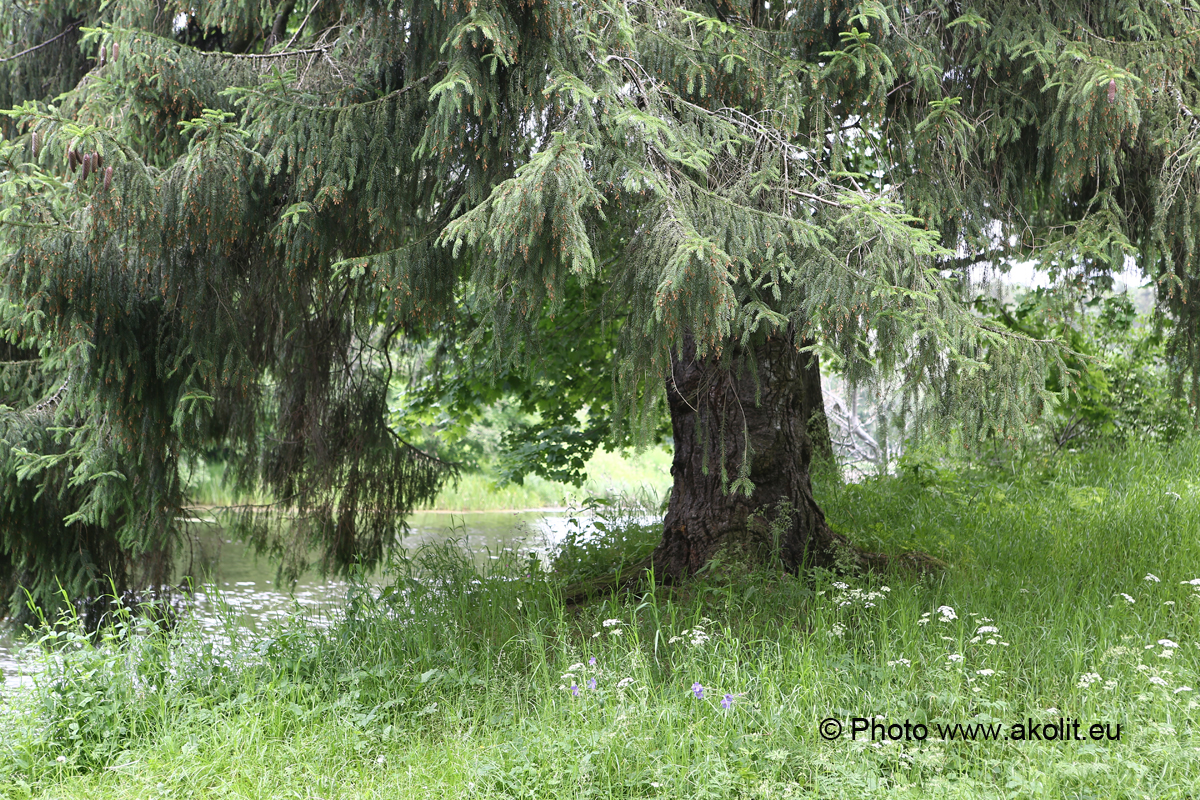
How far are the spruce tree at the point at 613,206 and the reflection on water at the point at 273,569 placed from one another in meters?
1.28

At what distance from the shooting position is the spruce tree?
3166 mm

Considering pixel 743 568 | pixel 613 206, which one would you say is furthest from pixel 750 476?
pixel 613 206

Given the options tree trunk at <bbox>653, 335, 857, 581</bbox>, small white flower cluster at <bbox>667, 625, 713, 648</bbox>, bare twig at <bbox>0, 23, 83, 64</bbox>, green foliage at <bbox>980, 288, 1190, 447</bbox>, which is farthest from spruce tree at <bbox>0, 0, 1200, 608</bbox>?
green foliage at <bbox>980, 288, 1190, 447</bbox>

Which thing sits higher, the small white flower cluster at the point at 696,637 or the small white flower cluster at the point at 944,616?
the small white flower cluster at the point at 944,616

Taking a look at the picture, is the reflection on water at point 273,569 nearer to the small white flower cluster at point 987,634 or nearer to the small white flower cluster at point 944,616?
the small white flower cluster at point 944,616

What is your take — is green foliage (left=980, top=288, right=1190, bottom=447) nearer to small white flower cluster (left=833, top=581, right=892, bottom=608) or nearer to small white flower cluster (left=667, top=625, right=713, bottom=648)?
small white flower cluster (left=833, top=581, right=892, bottom=608)

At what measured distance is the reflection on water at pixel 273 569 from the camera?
20.2 feet

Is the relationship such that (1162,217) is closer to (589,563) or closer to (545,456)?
(589,563)

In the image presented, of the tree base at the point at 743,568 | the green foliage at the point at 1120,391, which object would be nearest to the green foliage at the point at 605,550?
Result: the tree base at the point at 743,568

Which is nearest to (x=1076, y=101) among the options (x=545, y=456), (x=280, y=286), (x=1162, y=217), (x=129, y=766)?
(x=1162, y=217)

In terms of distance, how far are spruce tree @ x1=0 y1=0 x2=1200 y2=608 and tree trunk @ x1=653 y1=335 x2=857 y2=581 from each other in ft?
0.07

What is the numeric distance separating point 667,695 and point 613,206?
1972mm

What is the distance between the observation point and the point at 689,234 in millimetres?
2916

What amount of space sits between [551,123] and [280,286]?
1827mm
